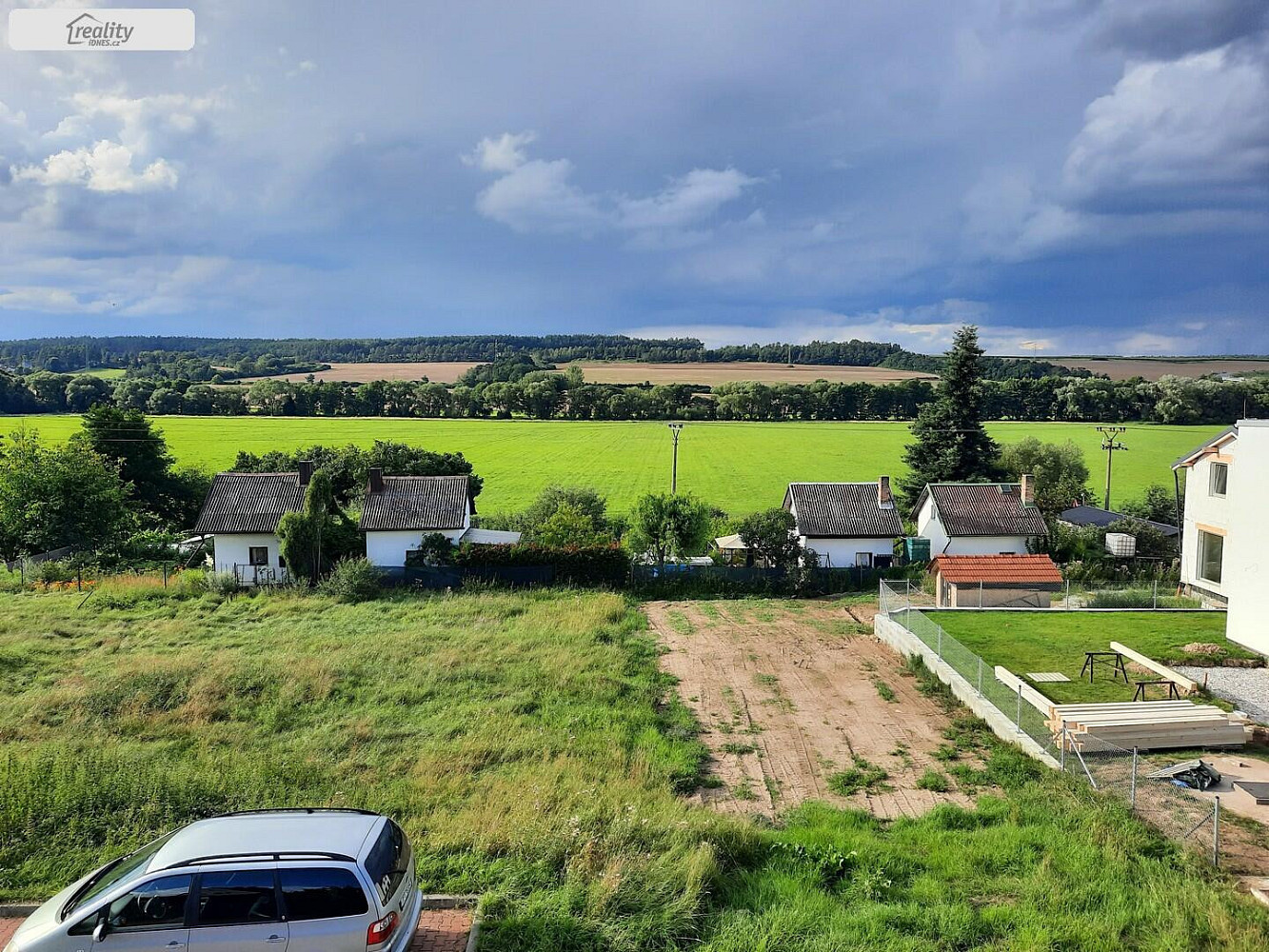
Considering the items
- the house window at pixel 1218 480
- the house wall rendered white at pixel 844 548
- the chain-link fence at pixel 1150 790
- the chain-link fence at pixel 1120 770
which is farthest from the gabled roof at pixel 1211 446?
the chain-link fence at pixel 1150 790

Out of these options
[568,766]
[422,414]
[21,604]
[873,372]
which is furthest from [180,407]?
Answer: [568,766]

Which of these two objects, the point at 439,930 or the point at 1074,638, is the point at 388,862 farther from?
the point at 1074,638

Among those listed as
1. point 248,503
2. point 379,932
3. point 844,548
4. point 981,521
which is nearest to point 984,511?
point 981,521

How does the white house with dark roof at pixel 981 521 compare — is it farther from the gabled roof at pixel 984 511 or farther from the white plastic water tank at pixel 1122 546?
the white plastic water tank at pixel 1122 546

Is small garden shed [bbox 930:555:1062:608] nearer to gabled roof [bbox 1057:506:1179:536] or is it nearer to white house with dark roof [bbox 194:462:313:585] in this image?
gabled roof [bbox 1057:506:1179:536]

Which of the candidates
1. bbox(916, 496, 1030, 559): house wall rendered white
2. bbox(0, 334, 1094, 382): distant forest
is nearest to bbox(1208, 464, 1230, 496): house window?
bbox(916, 496, 1030, 559): house wall rendered white

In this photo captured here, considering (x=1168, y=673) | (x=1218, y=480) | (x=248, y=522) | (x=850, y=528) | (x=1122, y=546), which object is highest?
(x=1218, y=480)
